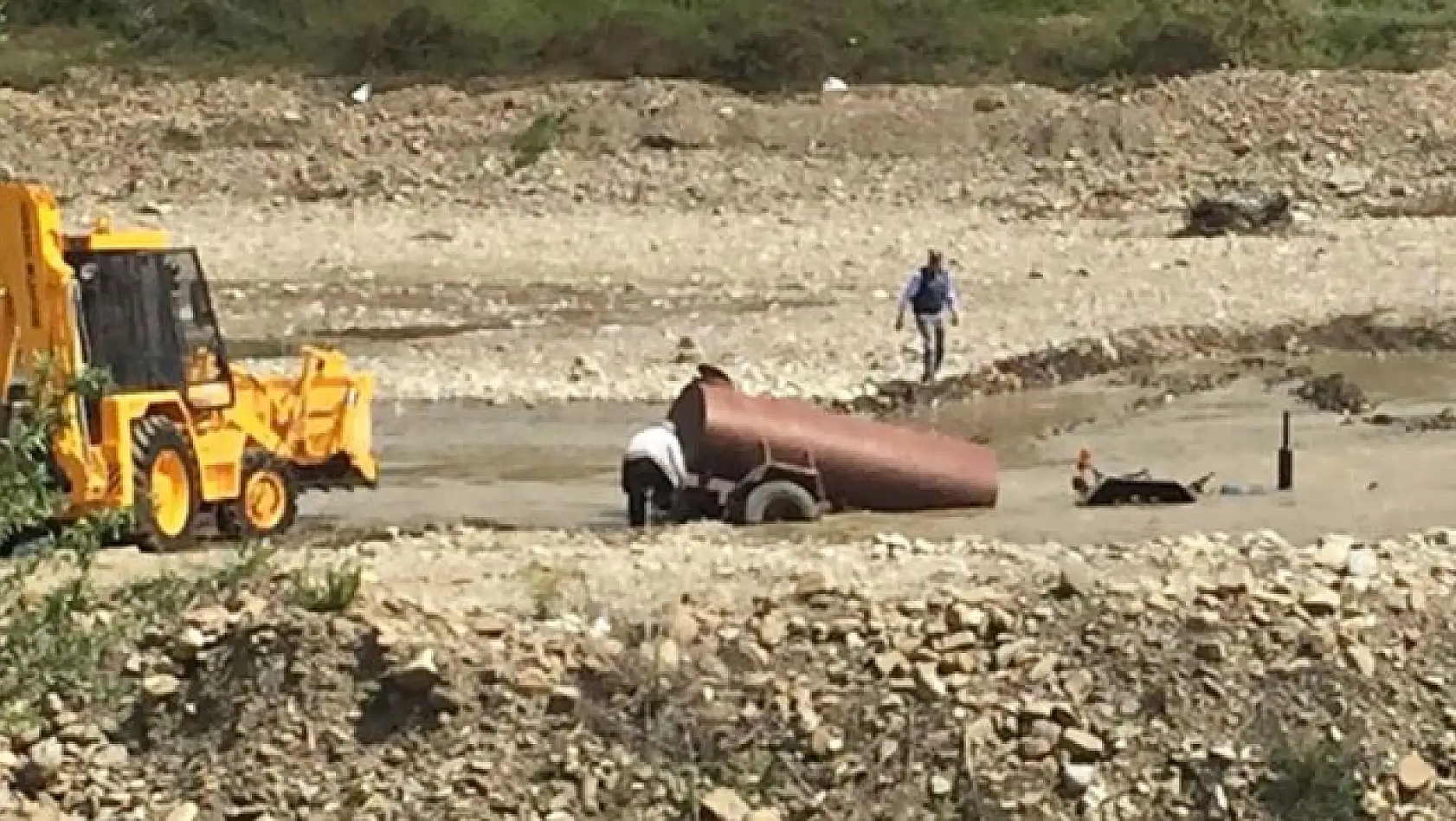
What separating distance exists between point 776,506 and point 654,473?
906mm

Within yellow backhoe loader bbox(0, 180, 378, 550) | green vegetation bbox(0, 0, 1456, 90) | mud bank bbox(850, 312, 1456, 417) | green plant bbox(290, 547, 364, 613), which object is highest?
green vegetation bbox(0, 0, 1456, 90)

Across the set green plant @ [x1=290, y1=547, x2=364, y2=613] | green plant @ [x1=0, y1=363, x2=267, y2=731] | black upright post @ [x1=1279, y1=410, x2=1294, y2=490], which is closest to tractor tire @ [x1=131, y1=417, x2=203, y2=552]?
green plant @ [x1=290, y1=547, x2=364, y2=613]

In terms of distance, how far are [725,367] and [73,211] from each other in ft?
68.9

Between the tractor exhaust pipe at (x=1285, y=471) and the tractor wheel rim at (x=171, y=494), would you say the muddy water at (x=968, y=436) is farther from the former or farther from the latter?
the tractor wheel rim at (x=171, y=494)

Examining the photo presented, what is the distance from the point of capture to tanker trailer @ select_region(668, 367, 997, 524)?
19594mm

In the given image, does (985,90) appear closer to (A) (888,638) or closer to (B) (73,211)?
(B) (73,211)

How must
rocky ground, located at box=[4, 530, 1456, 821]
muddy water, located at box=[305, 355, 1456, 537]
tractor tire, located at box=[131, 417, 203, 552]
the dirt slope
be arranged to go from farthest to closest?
the dirt slope < muddy water, located at box=[305, 355, 1456, 537] < tractor tire, located at box=[131, 417, 203, 552] < rocky ground, located at box=[4, 530, 1456, 821]

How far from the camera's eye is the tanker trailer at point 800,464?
1959 cm

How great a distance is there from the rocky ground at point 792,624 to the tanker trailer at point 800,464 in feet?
3.31

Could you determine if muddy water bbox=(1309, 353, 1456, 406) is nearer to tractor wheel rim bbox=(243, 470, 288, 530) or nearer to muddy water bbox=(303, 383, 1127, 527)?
muddy water bbox=(303, 383, 1127, 527)

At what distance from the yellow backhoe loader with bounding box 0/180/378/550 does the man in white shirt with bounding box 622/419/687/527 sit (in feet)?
7.36

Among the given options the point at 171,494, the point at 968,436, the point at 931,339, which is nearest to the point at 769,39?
the point at 931,339

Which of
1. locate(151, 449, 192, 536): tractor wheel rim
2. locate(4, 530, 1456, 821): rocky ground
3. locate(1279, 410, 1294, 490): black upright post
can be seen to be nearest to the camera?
locate(4, 530, 1456, 821): rocky ground

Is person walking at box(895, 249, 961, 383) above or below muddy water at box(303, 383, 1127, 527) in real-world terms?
above
